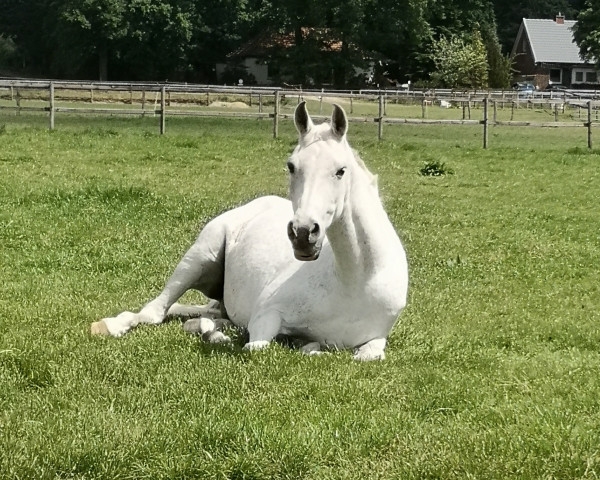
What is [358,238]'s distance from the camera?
16.6ft

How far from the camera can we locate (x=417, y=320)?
261 inches

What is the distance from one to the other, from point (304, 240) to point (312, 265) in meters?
1.07

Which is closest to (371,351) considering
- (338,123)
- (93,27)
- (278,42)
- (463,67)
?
(338,123)

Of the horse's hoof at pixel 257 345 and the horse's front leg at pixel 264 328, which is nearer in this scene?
the horse's hoof at pixel 257 345

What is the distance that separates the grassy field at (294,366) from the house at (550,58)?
72396mm

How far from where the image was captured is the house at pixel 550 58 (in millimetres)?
81688

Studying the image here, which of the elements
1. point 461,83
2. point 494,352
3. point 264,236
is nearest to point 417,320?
point 494,352

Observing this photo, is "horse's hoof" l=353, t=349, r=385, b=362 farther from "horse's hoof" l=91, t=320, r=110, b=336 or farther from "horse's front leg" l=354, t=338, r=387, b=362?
"horse's hoof" l=91, t=320, r=110, b=336

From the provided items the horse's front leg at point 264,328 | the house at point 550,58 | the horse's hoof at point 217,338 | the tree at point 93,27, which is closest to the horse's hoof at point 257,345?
the horse's front leg at point 264,328

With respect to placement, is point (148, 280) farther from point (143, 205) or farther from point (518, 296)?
point (143, 205)

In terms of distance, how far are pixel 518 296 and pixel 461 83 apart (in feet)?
181

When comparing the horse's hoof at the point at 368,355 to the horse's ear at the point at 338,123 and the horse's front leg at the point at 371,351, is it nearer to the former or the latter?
the horse's front leg at the point at 371,351

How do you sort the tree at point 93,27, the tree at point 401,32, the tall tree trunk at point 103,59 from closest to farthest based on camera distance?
1. the tree at point 401,32
2. the tree at point 93,27
3. the tall tree trunk at point 103,59

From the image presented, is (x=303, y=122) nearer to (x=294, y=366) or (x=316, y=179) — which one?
(x=316, y=179)
